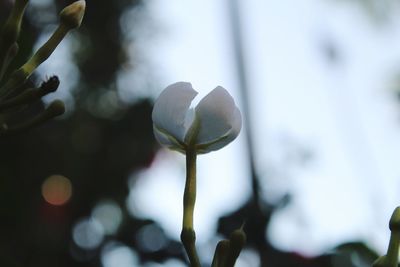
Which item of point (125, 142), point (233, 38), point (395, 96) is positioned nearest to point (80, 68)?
point (125, 142)

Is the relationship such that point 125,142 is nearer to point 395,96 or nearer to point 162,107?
point 395,96

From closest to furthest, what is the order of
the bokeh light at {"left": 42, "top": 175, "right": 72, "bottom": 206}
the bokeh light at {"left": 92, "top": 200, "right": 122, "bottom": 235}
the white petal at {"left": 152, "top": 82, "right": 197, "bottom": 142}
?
the white petal at {"left": 152, "top": 82, "right": 197, "bottom": 142} → the bokeh light at {"left": 42, "top": 175, "right": 72, "bottom": 206} → the bokeh light at {"left": 92, "top": 200, "right": 122, "bottom": 235}

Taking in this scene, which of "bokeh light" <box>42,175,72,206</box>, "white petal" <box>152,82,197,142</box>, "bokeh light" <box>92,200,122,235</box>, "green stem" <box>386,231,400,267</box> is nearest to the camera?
"green stem" <box>386,231,400,267</box>

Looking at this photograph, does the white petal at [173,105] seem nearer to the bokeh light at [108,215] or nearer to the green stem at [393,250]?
the green stem at [393,250]

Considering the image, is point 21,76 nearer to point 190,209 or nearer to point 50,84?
point 50,84

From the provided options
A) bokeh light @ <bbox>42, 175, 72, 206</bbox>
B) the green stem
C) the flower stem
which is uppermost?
the green stem

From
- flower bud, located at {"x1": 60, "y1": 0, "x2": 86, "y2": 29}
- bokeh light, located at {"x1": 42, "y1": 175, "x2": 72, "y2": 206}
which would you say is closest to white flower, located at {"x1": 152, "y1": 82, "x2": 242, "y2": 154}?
flower bud, located at {"x1": 60, "y1": 0, "x2": 86, "y2": 29}


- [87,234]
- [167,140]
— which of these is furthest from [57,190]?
[167,140]

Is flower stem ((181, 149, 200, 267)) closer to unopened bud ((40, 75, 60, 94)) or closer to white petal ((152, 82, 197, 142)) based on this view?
white petal ((152, 82, 197, 142))
